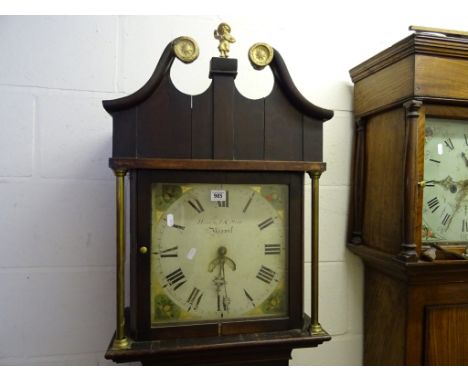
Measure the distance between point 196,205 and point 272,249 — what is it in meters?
0.22

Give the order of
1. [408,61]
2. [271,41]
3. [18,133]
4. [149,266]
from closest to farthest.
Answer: [149,266], [408,61], [18,133], [271,41]

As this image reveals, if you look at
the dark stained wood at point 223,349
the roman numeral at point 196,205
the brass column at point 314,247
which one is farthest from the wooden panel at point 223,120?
the dark stained wood at point 223,349

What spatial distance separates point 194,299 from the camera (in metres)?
0.81

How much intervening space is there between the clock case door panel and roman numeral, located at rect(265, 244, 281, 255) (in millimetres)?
28

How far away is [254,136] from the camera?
2.66ft

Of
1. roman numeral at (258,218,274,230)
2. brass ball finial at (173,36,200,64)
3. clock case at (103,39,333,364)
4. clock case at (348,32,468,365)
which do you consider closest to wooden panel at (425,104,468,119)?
clock case at (348,32,468,365)

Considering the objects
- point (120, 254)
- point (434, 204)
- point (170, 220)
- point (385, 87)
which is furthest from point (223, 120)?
point (434, 204)

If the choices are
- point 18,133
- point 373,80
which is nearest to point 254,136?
point 373,80

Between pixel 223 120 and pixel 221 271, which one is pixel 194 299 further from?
pixel 223 120

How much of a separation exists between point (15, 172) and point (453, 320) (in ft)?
4.46

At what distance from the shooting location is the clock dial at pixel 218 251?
0.79 meters

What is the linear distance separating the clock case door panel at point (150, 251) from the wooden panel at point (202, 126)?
2.0 inches

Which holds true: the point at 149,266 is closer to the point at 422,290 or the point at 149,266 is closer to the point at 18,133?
the point at 18,133

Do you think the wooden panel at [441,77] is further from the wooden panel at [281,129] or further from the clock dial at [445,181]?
the wooden panel at [281,129]
